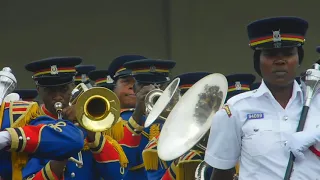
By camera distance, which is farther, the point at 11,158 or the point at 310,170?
the point at 11,158

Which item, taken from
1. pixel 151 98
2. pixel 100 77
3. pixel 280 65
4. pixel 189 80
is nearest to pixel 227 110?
pixel 280 65

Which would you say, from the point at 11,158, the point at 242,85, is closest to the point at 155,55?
the point at 242,85

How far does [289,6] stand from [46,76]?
242 inches

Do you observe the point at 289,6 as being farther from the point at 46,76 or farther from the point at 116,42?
the point at 46,76

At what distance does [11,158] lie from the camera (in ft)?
20.8

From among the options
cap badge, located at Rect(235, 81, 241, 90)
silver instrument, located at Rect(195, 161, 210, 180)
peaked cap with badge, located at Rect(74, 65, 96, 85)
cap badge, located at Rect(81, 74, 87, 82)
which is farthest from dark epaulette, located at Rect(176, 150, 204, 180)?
cap badge, located at Rect(81, 74, 87, 82)

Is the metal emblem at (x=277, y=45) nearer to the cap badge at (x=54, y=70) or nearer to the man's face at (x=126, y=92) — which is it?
the cap badge at (x=54, y=70)

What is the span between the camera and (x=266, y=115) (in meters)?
5.66

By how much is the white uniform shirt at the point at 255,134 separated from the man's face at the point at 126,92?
303cm

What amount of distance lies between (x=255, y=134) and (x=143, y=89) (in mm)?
2460

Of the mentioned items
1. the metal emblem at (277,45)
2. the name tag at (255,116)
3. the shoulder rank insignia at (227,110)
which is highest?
the metal emblem at (277,45)

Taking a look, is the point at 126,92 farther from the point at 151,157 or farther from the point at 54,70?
the point at 54,70

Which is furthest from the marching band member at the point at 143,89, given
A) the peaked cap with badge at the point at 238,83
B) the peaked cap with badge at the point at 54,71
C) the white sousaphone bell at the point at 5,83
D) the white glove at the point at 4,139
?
the white glove at the point at 4,139

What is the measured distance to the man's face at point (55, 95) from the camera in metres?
6.78
